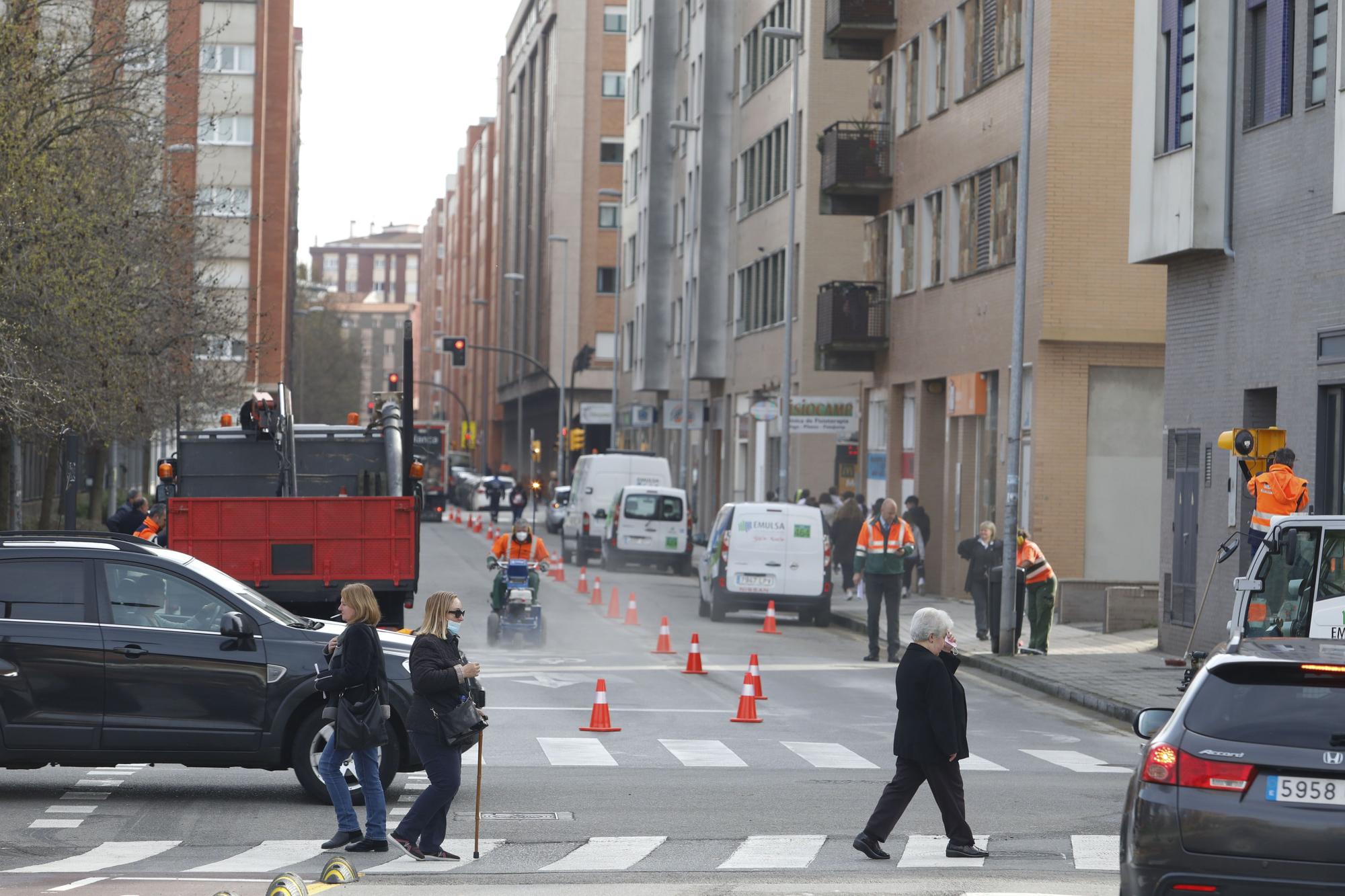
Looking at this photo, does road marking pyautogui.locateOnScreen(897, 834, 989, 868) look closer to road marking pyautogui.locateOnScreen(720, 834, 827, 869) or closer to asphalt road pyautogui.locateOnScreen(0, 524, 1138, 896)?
asphalt road pyautogui.locateOnScreen(0, 524, 1138, 896)

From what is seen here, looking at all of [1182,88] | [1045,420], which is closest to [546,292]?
[1045,420]

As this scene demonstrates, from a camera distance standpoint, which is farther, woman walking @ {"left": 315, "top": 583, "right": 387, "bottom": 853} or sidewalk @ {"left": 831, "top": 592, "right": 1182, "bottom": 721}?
sidewalk @ {"left": 831, "top": 592, "right": 1182, "bottom": 721}

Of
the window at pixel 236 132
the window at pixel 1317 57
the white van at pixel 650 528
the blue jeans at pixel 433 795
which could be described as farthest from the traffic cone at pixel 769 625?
the window at pixel 236 132

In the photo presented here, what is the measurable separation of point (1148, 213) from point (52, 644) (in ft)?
56.4

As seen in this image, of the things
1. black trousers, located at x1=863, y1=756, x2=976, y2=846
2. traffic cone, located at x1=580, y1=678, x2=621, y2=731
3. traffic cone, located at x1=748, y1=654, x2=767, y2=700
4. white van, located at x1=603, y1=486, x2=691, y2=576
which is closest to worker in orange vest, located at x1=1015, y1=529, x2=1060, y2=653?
traffic cone, located at x1=748, y1=654, x2=767, y2=700

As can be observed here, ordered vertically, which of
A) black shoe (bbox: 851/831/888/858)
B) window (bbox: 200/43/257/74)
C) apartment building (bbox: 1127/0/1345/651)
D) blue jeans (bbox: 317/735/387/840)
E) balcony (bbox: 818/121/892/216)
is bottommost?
black shoe (bbox: 851/831/888/858)

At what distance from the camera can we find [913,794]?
10617 mm

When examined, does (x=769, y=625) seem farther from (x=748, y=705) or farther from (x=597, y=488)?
(x=597, y=488)

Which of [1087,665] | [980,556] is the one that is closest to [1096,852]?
[1087,665]

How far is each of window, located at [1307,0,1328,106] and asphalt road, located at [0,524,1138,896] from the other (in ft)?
24.3

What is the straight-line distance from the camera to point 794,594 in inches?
1195

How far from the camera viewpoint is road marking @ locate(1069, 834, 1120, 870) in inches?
414

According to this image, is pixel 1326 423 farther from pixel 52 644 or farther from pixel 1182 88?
pixel 52 644

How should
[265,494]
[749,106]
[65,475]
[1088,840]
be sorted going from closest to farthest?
Answer: [1088,840]
[265,494]
[65,475]
[749,106]
